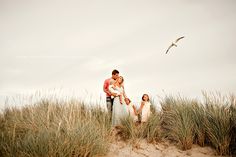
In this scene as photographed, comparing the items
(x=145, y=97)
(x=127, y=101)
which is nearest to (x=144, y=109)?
(x=145, y=97)

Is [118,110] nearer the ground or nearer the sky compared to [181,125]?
nearer the sky

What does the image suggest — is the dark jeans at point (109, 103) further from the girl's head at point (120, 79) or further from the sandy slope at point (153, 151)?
the sandy slope at point (153, 151)

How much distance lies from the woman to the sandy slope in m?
1.07

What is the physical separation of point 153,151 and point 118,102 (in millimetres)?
2000

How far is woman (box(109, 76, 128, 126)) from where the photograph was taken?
765 cm

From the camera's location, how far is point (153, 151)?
6586 mm

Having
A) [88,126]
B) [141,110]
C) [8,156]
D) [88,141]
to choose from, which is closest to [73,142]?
[88,141]

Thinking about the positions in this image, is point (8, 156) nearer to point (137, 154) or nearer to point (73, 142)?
point (73, 142)

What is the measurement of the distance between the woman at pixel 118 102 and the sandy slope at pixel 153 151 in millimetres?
1072

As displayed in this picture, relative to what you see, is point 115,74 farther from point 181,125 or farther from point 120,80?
point 181,125

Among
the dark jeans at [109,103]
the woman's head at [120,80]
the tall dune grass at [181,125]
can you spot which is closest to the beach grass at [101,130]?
the tall dune grass at [181,125]

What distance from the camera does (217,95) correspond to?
7.08 metres

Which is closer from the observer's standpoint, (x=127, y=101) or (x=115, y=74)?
(x=127, y=101)

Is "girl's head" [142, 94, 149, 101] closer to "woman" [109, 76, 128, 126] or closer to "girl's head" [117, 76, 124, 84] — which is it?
"woman" [109, 76, 128, 126]
